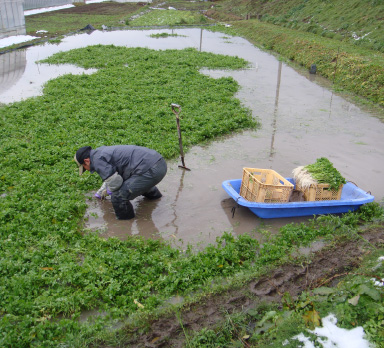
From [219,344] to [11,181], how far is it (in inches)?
227

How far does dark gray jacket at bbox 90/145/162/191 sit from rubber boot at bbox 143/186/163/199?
Result: 2.61 ft

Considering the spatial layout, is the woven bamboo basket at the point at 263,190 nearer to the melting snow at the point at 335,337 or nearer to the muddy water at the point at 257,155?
the muddy water at the point at 257,155

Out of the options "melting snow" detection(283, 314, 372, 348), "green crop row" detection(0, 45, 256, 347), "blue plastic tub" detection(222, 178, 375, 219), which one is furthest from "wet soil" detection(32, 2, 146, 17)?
"melting snow" detection(283, 314, 372, 348)

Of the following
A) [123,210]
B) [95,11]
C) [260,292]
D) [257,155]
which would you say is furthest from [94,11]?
[260,292]

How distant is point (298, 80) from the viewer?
60.7 ft

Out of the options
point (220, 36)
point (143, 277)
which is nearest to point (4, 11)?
point (220, 36)

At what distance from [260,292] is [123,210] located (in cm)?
302

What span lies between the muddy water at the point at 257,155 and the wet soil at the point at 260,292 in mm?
1306

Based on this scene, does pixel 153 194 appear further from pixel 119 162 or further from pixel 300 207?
pixel 300 207

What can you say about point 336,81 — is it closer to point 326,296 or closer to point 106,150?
point 106,150

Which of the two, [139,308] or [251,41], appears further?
[251,41]

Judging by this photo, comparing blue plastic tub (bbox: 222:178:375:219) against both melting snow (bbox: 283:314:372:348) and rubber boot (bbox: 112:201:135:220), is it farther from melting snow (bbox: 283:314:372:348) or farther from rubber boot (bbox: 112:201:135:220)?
melting snow (bbox: 283:314:372:348)

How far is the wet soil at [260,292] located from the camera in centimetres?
480

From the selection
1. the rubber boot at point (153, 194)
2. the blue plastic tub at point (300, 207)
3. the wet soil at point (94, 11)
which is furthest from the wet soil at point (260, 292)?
the wet soil at point (94, 11)
